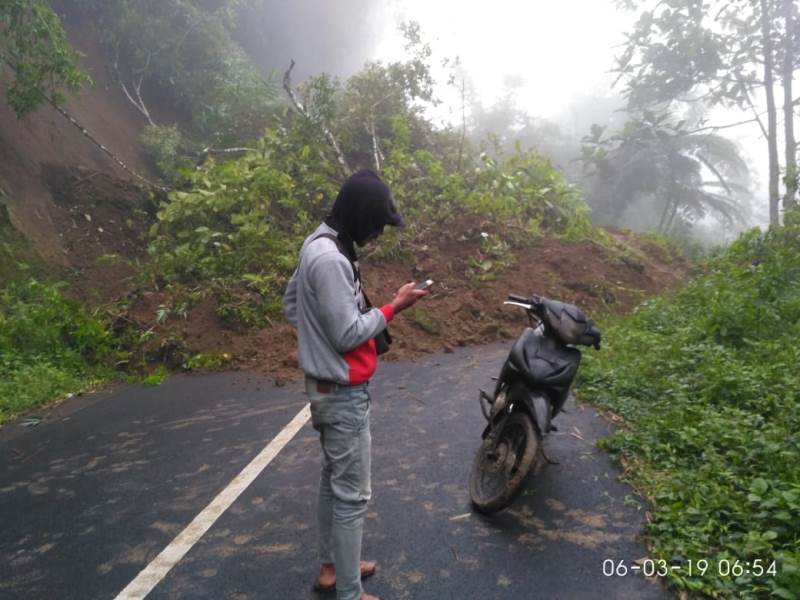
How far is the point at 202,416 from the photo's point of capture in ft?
17.9

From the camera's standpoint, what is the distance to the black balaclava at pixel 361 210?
2438 mm

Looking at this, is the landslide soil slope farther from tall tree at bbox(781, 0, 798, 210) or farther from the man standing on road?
tall tree at bbox(781, 0, 798, 210)

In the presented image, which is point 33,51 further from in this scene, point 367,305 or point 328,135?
point 367,305

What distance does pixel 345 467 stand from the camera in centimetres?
246

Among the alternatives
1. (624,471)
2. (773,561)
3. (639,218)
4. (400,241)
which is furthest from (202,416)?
(639,218)

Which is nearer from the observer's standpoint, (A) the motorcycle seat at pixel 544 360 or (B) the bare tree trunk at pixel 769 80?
(A) the motorcycle seat at pixel 544 360

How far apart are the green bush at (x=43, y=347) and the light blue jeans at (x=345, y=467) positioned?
194 inches

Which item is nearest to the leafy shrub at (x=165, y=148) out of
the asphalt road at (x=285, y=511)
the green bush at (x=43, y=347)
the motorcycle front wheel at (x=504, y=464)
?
the green bush at (x=43, y=347)

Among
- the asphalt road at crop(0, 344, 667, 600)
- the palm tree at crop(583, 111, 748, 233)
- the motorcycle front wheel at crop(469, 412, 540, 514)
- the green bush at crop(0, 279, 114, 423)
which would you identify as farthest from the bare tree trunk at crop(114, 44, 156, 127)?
the palm tree at crop(583, 111, 748, 233)

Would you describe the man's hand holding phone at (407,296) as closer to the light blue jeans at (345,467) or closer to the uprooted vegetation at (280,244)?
the light blue jeans at (345,467)

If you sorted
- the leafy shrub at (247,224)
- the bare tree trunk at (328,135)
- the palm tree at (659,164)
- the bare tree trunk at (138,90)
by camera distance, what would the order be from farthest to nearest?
the palm tree at (659,164) < the bare tree trunk at (138,90) < the bare tree trunk at (328,135) < the leafy shrub at (247,224)

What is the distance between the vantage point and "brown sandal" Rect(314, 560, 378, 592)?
2.73 metres

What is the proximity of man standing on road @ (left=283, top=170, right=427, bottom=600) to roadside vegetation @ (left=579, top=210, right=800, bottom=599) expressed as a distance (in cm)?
149

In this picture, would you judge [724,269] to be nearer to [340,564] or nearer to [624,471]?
[624,471]
